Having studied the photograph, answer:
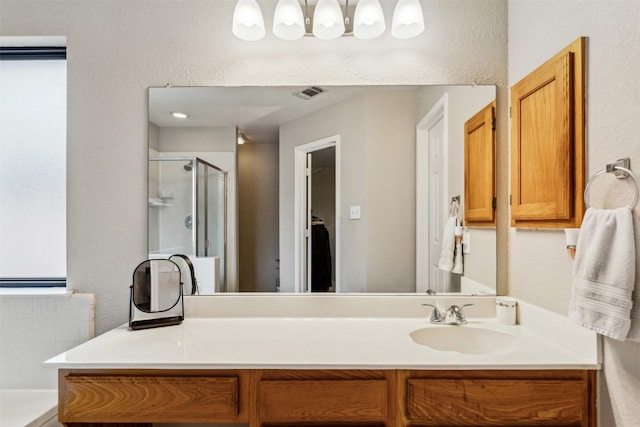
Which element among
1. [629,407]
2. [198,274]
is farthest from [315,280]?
[629,407]

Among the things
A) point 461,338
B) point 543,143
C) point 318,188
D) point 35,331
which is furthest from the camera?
point 318,188

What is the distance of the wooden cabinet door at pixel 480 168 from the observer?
67.0 inches

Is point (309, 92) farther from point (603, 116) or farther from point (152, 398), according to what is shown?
point (152, 398)

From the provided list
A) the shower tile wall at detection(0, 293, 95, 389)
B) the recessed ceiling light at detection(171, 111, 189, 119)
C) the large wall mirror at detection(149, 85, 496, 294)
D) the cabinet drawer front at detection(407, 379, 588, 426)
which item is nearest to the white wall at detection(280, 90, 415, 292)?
the large wall mirror at detection(149, 85, 496, 294)

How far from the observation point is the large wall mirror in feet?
5.70

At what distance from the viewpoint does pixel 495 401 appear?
46.1 inches

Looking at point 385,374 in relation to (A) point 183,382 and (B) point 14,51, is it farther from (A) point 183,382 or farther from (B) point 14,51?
(B) point 14,51

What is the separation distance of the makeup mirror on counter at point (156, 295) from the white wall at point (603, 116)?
1.56m

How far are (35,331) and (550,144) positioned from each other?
2354mm

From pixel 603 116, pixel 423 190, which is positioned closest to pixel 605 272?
pixel 603 116

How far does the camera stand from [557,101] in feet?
4.27

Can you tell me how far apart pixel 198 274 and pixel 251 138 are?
72cm

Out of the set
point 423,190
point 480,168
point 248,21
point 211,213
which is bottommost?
point 211,213

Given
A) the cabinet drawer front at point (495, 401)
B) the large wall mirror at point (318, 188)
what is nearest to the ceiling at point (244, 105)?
the large wall mirror at point (318, 188)
